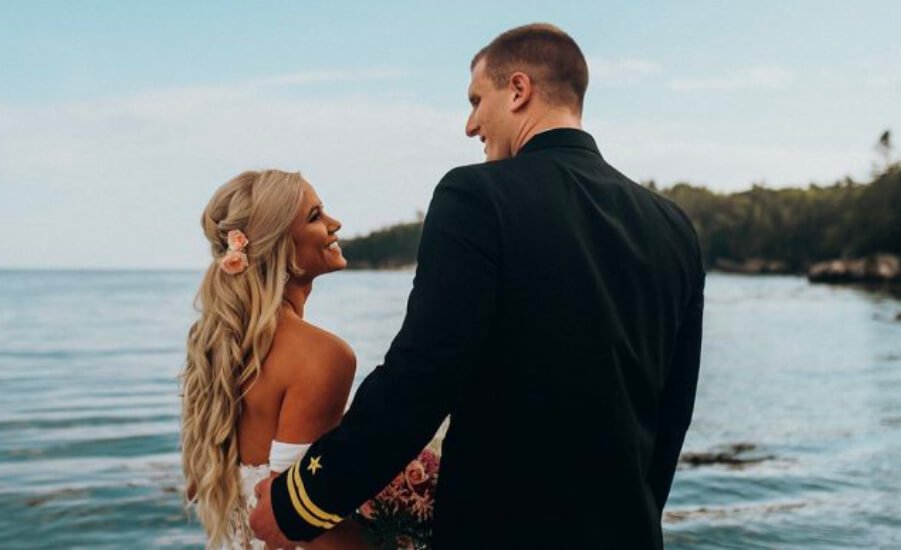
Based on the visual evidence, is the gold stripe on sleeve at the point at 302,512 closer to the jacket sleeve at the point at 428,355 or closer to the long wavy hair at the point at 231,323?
the jacket sleeve at the point at 428,355

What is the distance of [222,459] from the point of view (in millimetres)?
3246

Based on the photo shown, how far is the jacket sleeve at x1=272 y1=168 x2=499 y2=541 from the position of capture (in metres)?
2.33

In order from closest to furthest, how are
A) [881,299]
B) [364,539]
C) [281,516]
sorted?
[281,516] → [364,539] → [881,299]

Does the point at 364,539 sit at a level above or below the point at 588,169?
below

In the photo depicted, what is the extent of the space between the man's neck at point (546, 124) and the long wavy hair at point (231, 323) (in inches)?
30.9

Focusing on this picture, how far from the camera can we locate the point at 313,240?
3.22m

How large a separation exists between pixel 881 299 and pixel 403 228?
318 ft

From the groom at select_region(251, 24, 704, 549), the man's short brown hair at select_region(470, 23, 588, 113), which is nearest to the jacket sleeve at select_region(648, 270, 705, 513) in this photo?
the groom at select_region(251, 24, 704, 549)

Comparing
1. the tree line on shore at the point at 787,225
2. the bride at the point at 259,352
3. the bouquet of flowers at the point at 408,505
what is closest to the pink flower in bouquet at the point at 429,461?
the bouquet of flowers at the point at 408,505

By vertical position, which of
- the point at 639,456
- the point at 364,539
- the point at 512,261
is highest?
the point at 512,261

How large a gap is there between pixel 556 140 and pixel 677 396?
0.81 m

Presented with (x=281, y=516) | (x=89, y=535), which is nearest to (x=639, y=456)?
(x=281, y=516)

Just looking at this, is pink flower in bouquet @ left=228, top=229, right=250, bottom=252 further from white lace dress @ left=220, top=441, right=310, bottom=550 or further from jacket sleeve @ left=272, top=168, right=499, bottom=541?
jacket sleeve @ left=272, top=168, right=499, bottom=541

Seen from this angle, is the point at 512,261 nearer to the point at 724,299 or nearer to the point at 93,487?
the point at 93,487
